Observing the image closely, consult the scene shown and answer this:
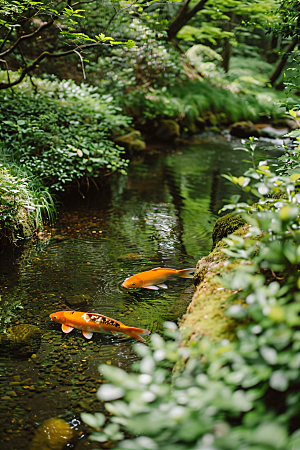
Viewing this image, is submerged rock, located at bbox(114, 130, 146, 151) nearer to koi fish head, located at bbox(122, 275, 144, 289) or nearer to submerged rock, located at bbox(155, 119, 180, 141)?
submerged rock, located at bbox(155, 119, 180, 141)

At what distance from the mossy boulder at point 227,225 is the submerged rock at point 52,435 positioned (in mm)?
2099

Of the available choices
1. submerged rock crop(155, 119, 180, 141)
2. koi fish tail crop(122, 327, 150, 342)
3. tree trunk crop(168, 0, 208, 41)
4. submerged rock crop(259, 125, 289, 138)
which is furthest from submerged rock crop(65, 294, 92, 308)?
submerged rock crop(259, 125, 289, 138)

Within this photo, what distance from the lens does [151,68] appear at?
11367 millimetres

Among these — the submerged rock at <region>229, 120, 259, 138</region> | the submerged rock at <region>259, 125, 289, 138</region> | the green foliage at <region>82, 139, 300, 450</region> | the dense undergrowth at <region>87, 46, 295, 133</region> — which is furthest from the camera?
the submerged rock at <region>259, 125, 289, 138</region>

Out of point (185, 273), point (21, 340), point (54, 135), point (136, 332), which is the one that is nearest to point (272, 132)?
point (54, 135)

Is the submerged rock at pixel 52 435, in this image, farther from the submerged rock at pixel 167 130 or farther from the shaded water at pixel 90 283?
the submerged rock at pixel 167 130

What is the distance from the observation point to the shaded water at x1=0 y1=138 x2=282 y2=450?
86.1 inches

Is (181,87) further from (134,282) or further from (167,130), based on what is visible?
(134,282)

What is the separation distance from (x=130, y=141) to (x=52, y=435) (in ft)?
26.1

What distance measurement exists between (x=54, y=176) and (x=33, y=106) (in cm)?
147

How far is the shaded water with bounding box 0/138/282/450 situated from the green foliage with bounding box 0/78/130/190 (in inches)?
30.1

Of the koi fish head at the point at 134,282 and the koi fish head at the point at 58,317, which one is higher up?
the koi fish head at the point at 58,317

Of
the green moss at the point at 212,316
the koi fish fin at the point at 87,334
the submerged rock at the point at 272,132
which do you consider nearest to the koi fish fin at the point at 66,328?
the koi fish fin at the point at 87,334

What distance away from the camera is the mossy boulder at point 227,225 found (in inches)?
123
